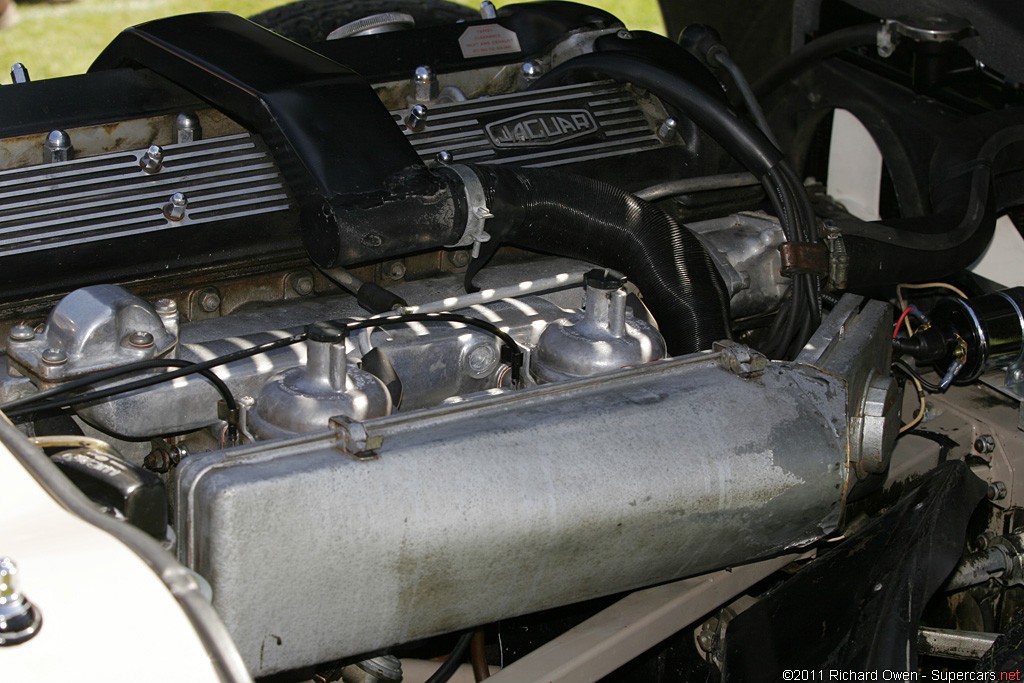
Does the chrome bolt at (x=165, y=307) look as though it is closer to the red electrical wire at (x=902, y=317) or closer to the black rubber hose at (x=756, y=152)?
the black rubber hose at (x=756, y=152)

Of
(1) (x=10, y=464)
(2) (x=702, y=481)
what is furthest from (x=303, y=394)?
(2) (x=702, y=481)

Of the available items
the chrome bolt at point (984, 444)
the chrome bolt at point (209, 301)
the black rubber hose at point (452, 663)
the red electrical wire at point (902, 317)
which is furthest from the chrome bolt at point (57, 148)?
the chrome bolt at point (984, 444)

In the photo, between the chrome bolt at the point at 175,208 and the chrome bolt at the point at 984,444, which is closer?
the chrome bolt at the point at 175,208

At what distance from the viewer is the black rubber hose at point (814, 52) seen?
270 centimetres

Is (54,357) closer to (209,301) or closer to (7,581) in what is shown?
(209,301)

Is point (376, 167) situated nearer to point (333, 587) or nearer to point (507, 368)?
point (507, 368)

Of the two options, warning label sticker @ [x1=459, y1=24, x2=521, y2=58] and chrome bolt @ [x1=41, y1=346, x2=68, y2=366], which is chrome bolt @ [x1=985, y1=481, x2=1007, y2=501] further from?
chrome bolt @ [x1=41, y1=346, x2=68, y2=366]

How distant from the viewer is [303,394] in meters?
1.68

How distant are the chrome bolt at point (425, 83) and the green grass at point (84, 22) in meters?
5.20

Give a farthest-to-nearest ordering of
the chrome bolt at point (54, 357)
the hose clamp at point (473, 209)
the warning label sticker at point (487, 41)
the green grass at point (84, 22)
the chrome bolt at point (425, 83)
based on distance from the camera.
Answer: the green grass at point (84, 22)
the warning label sticker at point (487, 41)
the chrome bolt at point (425, 83)
the hose clamp at point (473, 209)
the chrome bolt at point (54, 357)

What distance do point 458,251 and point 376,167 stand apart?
1.19ft

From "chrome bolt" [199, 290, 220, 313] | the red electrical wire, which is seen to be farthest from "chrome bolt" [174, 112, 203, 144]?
the red electrical wire

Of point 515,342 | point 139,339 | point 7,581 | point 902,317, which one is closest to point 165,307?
point 139,339

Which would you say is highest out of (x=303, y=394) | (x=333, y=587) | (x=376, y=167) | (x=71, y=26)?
(x=376, y=167)
